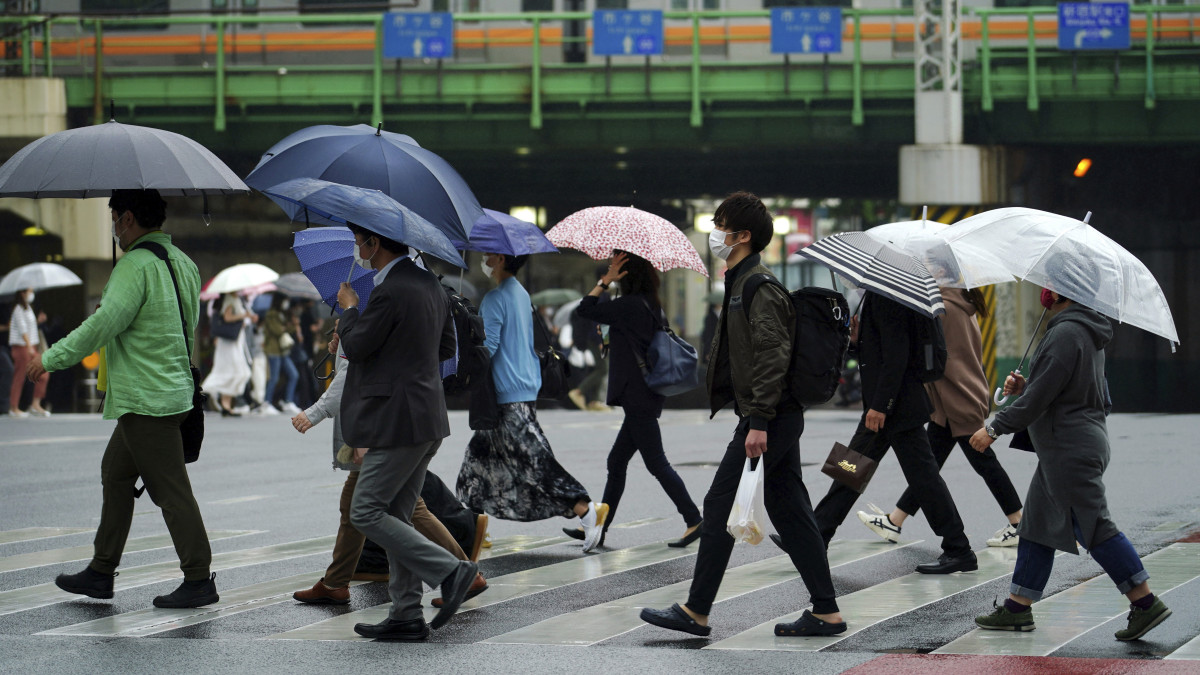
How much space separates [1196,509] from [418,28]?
19.1m

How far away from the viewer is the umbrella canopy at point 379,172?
695 centimetres

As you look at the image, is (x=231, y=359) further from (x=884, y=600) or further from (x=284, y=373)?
(x=884, y=600)

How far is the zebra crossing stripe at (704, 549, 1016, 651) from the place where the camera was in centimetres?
602

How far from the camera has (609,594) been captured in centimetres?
725

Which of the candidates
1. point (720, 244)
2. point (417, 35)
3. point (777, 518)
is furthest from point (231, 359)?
point (777, 518)

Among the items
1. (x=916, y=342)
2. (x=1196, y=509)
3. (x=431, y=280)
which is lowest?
(x=1196, y=509)

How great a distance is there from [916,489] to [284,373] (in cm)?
1603

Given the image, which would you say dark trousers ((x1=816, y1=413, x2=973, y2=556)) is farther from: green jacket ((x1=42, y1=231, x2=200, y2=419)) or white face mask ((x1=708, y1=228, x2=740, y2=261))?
green jacket ((x1=42, y1=231, x2=200, y2=419))

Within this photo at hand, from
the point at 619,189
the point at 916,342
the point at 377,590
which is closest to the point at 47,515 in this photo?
the point at 377,590

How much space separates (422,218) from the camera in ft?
21.5

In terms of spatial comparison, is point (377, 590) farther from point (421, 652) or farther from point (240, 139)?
point (240, 139)

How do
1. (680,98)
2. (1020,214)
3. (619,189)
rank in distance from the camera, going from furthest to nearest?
(619,189) → (680,98) → (1020,214)

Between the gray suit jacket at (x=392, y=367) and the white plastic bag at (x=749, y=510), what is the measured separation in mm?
1196

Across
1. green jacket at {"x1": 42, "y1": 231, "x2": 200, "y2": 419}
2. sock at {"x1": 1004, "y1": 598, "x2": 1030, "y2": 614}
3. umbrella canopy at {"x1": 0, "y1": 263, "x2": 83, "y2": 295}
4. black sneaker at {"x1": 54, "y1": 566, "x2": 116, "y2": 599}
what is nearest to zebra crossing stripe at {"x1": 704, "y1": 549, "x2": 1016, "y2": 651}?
sock at {"x1": 1004, "y1": 598, "x2": 1030, "y2": 614}
